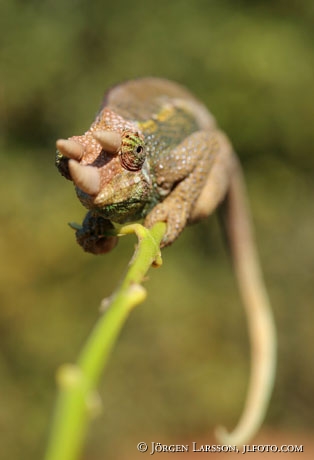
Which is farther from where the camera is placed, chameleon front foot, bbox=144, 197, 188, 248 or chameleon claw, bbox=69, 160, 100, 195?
chameleon front foot, bbox=144, 197, 188, 248

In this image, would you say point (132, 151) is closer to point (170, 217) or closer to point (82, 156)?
point (82, 156)

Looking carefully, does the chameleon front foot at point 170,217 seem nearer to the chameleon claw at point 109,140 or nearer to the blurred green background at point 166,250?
the chameleon claw at point 109,140

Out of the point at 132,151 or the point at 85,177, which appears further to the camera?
the point at 132,151

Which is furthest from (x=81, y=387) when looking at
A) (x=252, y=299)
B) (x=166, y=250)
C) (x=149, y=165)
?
(x=166, y=250)

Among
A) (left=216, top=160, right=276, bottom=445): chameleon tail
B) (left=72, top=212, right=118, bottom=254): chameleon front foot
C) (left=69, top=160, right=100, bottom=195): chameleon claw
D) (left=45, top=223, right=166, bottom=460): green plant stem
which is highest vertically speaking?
(left=216, top=160, right=276, bottom=445): chameleon tail

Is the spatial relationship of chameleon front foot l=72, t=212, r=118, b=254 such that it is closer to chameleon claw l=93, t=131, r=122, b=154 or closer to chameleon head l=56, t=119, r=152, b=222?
chameleon head l=56, t=119, r=152, b=222

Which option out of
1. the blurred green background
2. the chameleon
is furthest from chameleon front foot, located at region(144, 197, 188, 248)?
the blurred green background

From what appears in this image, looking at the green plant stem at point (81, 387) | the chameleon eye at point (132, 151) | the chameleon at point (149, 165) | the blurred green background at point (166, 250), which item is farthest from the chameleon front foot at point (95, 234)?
the blurred green background at point (166, 250)
